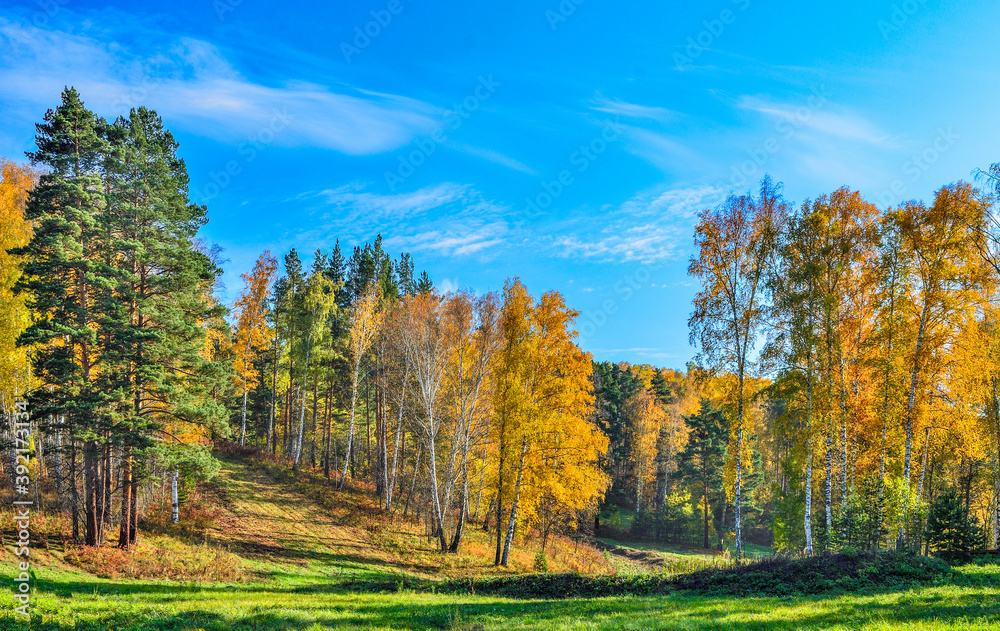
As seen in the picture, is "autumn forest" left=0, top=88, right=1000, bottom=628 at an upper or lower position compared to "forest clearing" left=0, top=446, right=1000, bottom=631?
upper

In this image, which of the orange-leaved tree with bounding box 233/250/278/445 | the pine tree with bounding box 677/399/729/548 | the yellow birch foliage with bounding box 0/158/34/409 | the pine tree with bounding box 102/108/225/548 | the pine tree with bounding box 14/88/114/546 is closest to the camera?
the pine tree with bounding box 14/88/114/546

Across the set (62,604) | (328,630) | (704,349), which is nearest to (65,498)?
(62,604)

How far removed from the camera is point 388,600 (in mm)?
13523

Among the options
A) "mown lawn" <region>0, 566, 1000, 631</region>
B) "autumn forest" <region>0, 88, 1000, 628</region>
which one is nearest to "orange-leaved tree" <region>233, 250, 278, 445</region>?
"autumn forest" <region>0, 88, 1000, 628</region>

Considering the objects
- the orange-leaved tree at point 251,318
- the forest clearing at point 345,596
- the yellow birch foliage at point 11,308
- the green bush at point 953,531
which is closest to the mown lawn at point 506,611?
the forest clearing at point 345,596

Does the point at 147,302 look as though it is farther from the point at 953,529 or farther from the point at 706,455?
the point at 706,455

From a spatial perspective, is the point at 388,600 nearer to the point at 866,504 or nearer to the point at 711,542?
the point at 866,504

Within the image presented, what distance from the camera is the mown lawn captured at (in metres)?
8.77

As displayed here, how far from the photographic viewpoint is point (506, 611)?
11.9 metres


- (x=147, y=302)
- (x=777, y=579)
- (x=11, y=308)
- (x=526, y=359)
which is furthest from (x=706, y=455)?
(x=11, y=308)

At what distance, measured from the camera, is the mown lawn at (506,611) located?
8.77 m

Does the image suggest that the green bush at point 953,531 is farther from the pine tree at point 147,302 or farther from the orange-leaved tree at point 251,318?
the orange-leaved tree at point 251,318

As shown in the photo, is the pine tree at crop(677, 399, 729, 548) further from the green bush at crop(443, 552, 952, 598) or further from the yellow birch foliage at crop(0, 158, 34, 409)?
the yellow birch foliage at crop(0, 158, 34, 409)

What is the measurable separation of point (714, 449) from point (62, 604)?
4649cm
